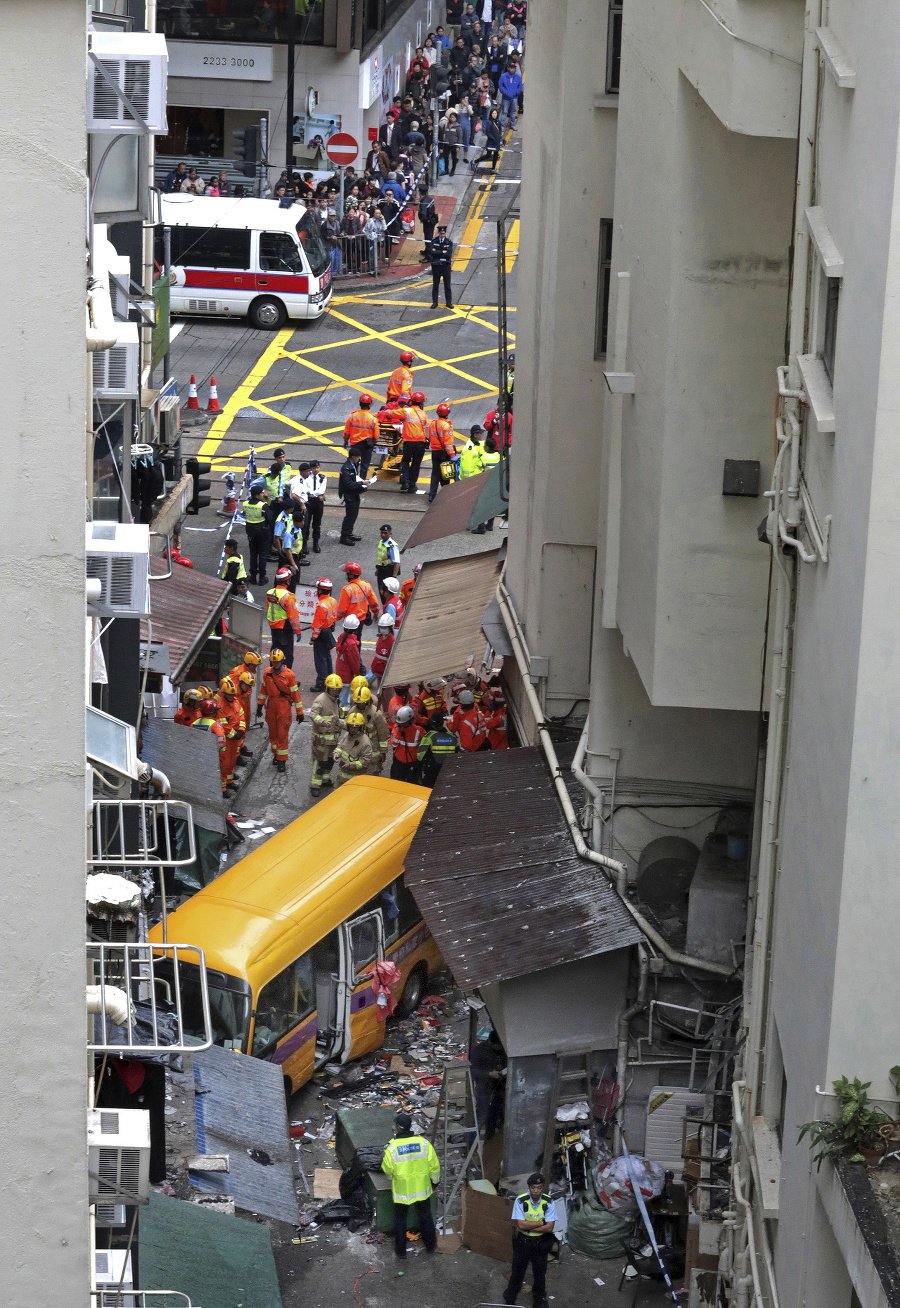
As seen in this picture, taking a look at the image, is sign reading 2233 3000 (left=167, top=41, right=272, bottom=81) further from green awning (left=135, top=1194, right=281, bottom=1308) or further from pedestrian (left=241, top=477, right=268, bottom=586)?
green awning (left=135, top=1194, right=281, bottom=1308)

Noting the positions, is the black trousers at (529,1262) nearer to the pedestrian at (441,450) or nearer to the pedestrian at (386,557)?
the pedestrian at (386,557)

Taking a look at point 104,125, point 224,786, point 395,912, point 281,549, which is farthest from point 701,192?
point 281,549

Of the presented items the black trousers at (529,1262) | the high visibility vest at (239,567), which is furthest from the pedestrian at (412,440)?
the black trousers at (529,1262)

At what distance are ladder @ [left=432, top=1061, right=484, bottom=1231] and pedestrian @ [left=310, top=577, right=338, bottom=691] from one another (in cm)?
930

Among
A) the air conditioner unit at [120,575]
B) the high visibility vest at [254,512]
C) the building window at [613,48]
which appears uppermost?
the building window at [613,48]

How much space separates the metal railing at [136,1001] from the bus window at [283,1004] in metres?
0.97

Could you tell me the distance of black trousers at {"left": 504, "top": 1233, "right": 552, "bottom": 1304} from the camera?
16.5 metres

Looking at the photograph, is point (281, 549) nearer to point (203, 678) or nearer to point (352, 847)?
point (203, 678)

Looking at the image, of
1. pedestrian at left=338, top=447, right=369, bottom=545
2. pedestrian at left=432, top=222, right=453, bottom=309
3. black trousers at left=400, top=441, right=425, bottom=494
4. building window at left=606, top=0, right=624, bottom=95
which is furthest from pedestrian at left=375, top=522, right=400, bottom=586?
pedestrian at left=432, top=222, right=453, bottom=309

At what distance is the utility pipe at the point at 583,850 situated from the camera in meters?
17.9

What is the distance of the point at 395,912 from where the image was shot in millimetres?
20703

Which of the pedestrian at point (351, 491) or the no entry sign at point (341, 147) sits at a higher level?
the no entry sign at point (341, 147)

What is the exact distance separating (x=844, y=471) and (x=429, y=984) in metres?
10.9

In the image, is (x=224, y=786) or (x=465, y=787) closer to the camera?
(x=465, y=787)
